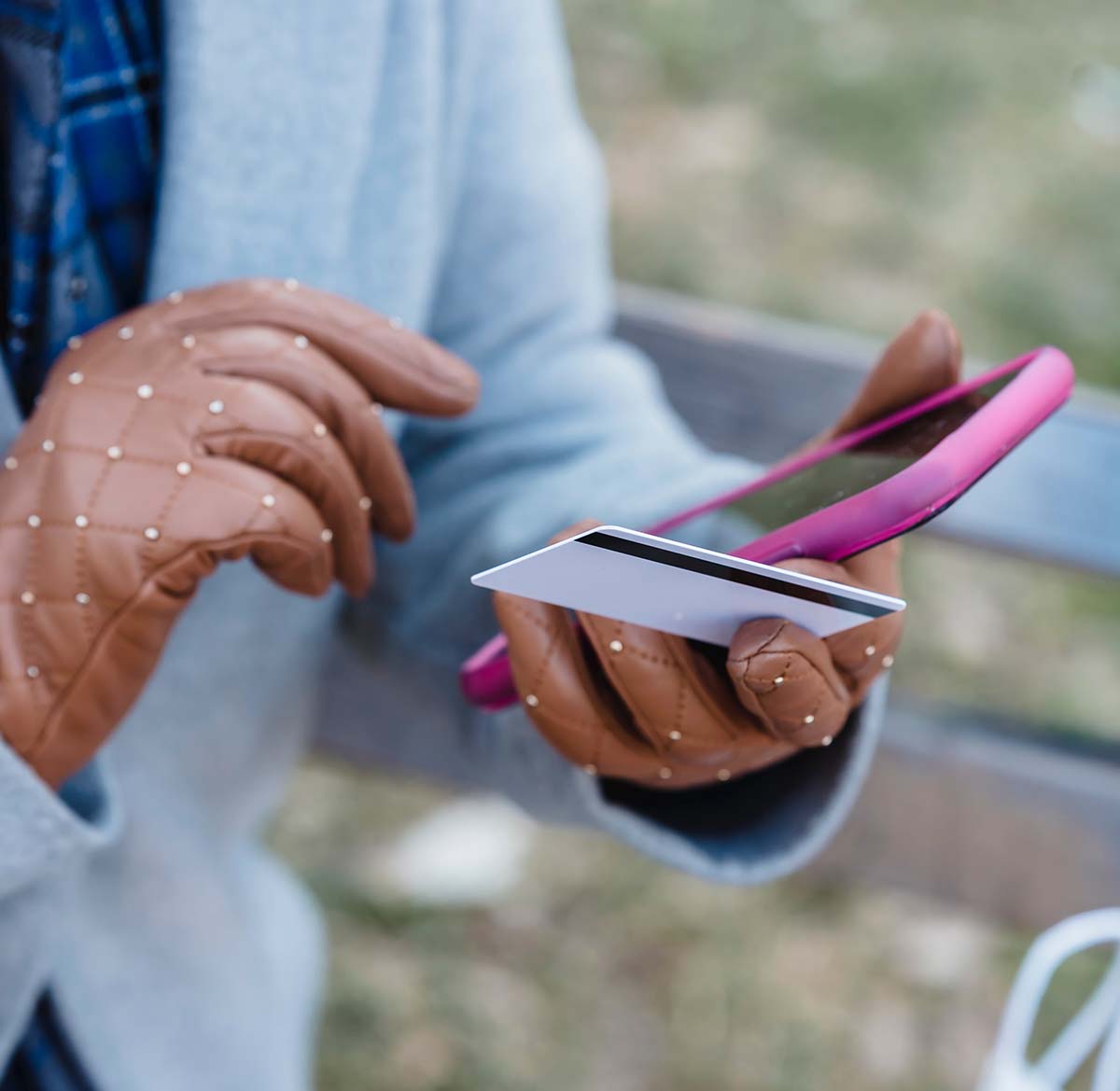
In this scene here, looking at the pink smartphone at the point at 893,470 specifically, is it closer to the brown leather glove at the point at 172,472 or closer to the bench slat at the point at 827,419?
the brown leather glove at the point at 172,472

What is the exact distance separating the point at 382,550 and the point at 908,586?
Answer: 0.97 meters

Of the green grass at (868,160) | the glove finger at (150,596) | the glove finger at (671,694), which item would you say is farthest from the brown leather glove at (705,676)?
the green grass at (868,160)

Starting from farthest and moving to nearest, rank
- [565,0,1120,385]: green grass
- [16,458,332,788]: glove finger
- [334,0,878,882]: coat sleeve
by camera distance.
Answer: [565,0,1120,385]: green grass < [334,0,878,882]: coat sleeve < [16,458,332,788]: glove finger

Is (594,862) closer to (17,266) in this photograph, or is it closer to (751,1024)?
(751,1024)

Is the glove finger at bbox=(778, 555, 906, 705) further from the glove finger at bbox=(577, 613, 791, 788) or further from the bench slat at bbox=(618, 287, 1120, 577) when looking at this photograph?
the bench slat at bbox=(618, 287, 1120, 577)

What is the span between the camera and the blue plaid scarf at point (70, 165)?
0.64m

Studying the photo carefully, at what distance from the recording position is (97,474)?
1.75 feet

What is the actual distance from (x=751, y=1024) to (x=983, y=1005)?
261 millimetres

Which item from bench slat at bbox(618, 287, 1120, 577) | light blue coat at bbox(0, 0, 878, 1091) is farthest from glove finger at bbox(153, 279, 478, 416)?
bench slat at bbox(618, 287, 1120, 577)

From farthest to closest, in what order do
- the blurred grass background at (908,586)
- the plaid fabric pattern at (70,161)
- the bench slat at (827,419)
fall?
the blurred grass background at (908,586) → the bench slat at (827,419) → the plaid fabric pattern at (70,161)

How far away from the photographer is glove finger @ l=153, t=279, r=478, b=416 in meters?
0.56

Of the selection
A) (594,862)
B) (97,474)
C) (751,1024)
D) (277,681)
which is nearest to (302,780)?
(594,862)

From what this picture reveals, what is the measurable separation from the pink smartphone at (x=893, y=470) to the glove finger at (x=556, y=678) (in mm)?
44

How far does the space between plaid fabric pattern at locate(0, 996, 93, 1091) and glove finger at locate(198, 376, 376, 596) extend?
0.48m
